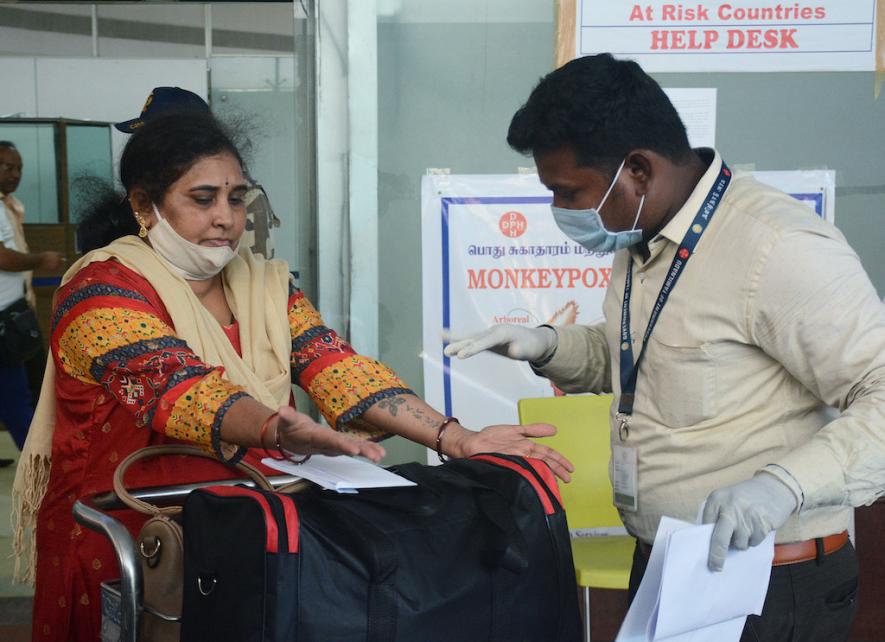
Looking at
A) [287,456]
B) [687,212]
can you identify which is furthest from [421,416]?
[687,212]

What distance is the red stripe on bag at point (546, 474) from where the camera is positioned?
5.45 ft

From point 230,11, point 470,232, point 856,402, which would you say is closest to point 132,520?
point 856,402

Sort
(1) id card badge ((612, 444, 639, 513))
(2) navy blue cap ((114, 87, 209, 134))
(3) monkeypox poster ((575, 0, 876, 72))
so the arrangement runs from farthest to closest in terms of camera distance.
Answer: (3) monkeypox poster ((575, 0, 876, 72)) → (2) navy blue cap ((114, 87, 209, 134)) → (1) id card badge ((612, 444, 639, 513))

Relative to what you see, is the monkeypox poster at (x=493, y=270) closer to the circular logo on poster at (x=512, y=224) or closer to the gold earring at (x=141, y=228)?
the circular logo on poster at (x=512, y=224)

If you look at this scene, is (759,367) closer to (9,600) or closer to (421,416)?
(421,416)

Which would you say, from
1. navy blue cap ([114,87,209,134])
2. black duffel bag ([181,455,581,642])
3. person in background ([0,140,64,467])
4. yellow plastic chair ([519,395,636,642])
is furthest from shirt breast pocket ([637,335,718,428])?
person in background ([0,140,64,467])

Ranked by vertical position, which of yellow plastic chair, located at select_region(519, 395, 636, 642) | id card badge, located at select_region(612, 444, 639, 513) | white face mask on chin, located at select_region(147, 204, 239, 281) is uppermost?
white face mask on chin, located at select_region(147, 204, 239, 281)

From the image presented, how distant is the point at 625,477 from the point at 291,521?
724 millimetres

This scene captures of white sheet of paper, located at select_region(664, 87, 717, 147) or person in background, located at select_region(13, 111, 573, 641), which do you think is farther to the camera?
white sheet of paper, located at select_region(664, 87, 717, 147)

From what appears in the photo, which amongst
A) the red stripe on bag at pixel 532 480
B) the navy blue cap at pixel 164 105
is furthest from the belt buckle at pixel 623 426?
the navy blue cap at pixel 164 105

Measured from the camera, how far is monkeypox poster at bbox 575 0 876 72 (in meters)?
3.32

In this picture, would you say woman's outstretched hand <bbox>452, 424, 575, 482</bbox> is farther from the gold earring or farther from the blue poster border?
the blue poster border

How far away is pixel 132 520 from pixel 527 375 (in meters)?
1.80

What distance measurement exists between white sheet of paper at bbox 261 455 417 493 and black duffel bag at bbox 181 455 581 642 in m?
0.02
